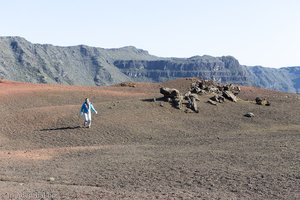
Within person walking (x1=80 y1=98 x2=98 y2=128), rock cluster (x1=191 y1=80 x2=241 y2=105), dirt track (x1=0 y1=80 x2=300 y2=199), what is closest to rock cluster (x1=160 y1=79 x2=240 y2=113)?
rock cluster (x1=191 y1=80 x2=241 y2=105)

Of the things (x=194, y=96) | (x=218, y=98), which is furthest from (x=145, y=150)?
(x=218, y=98)

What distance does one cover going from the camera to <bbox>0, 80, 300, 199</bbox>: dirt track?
48.9 feet

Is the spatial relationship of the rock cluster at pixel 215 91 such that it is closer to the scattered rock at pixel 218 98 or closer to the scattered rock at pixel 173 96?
the scattered rock at pixel 218 98

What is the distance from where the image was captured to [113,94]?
124 feet

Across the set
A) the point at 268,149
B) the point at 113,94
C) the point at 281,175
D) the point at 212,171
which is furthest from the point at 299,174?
the point at 113,94

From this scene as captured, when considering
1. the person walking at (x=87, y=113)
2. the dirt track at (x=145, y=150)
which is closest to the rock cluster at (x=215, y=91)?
the dirt track at (x=145, y=150)

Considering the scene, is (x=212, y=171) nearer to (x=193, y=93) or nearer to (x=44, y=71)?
(x=193, y=93)

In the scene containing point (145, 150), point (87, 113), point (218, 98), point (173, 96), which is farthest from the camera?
point (218, 98)

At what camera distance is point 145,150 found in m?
21.5

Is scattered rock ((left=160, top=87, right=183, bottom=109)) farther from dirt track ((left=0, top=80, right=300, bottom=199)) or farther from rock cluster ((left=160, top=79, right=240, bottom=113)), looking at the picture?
dirt track ((left=0, top=80, right=300, bottom=199))

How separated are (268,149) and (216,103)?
11.3 meters

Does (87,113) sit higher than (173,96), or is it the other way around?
(173,96)

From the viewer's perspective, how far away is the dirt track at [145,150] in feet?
48.9

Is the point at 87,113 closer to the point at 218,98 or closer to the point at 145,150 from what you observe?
the point at 145,150
